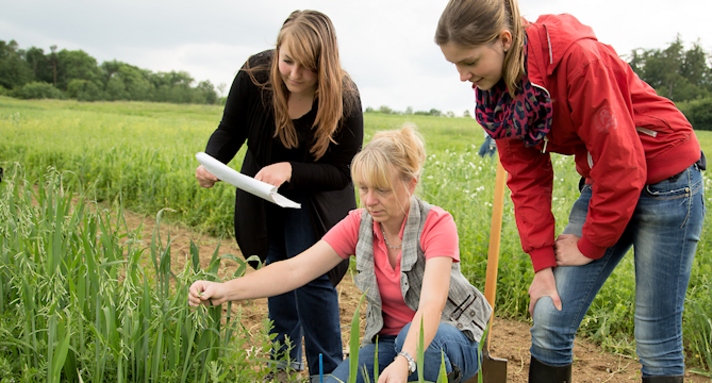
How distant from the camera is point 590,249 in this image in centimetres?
148

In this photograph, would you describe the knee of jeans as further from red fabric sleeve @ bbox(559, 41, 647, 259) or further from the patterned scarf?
the patterned scarf

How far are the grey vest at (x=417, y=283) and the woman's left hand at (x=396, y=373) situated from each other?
33 cm

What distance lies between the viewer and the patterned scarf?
139 centimetres

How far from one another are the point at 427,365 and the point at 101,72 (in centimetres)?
8368

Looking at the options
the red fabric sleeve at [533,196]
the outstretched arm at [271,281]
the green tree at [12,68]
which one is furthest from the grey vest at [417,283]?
the green tree at [12,68]

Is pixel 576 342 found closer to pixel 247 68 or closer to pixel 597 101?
pixel 597 101

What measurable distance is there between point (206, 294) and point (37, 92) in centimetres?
6613

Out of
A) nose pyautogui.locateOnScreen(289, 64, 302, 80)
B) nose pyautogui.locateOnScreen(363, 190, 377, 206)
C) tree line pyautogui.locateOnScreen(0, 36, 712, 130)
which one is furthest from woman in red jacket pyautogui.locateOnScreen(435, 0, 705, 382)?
tree line pyautogui.locateOnScreen(0, 36, 712, 130)

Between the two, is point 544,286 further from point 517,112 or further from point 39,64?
point 39,64

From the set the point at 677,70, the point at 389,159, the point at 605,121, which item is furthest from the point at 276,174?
the point at 677,70

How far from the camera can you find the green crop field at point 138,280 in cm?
128

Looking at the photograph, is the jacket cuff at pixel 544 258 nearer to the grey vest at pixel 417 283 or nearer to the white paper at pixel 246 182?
the grey vest at pixel 417 283

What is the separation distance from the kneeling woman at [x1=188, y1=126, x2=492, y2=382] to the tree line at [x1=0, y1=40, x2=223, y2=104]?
53823mm

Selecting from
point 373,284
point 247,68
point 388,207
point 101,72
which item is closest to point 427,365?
point 373,284
